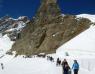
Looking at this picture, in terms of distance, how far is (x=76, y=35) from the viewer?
93.1 meters

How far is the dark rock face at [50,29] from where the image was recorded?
321 feet

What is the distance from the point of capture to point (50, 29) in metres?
108

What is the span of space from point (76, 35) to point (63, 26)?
1305 centimetres

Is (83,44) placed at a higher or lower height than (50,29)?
lower

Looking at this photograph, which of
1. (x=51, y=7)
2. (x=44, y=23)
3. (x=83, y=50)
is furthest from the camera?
(x=51, y=7)

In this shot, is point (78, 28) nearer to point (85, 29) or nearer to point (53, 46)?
point (85, 29)

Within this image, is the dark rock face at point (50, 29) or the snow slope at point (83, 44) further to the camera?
the dark rock face at point (50, 29)

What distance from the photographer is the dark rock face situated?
97700 millimetres

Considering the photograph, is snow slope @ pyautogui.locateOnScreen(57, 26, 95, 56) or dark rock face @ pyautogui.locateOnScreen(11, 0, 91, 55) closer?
snow slope @ pyautogui.locateOnScreen(57, 26, 95, 56)

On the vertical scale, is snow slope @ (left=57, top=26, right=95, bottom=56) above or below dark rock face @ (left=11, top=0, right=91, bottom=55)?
below

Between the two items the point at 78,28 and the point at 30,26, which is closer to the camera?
the point at 78,28

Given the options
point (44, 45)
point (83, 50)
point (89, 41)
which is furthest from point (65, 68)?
point (44, 45)

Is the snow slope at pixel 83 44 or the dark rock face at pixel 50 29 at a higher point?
the dark rock face at pixel 50 29

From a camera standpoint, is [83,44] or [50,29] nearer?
[83,44]
